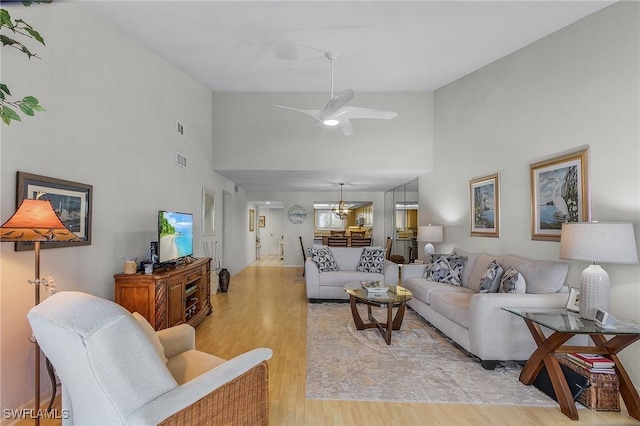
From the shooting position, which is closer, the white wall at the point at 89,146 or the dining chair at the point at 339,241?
the white wall at the point at 89,146

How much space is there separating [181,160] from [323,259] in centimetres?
273

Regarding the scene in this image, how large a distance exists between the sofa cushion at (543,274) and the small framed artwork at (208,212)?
15.2 feet

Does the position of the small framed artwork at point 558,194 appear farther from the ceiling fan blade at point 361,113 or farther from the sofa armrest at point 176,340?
the sofa armrest at point 176,340

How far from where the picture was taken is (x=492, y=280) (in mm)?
3428

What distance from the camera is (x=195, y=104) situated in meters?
5.06

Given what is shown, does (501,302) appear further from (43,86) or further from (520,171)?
(43,86)

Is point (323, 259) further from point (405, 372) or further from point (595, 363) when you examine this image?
point (595, 363)

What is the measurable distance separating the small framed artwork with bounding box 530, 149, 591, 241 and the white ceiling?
4.65ft

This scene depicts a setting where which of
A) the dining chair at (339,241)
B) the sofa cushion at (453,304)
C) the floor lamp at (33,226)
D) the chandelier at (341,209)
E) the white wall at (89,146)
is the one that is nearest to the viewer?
the floor lamp at (33,226)

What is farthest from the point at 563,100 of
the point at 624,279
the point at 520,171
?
the point at 624,279

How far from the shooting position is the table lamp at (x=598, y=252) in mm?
2330

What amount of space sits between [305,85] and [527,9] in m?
3.10

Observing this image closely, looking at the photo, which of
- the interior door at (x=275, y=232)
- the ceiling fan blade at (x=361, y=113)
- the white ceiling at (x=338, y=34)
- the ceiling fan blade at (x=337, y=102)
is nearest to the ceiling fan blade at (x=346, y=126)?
the ceiling fan blade at (x=361, y=113)

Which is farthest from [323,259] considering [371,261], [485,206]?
[485,206]
